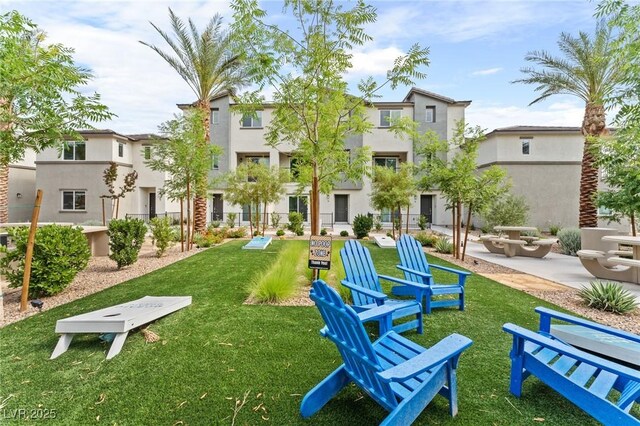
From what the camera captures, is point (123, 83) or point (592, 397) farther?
point (123, 83)

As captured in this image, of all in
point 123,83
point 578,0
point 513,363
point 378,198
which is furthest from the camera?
point 378,198

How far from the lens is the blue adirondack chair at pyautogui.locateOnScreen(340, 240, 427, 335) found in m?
3.86

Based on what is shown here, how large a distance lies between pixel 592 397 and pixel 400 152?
21.8 metres

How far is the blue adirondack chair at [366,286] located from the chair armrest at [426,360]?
49.9 inches

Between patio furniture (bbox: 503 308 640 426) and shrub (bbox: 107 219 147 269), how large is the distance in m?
8.57

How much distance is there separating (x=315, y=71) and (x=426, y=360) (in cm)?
502

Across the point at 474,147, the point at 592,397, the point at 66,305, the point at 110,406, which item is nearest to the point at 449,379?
the point at 592,397

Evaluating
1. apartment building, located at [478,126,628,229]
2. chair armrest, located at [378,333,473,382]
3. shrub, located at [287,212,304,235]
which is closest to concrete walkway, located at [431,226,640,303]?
chair armrest, located at [378,333,473,382]

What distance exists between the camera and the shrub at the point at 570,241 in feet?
37.2

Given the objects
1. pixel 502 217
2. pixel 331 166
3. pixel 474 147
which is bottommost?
pixel 502 217

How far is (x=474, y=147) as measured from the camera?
31.7ft

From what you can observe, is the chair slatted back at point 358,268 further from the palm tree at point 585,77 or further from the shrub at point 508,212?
the shrub at point 508,212

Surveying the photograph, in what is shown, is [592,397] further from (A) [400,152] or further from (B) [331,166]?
(A) [400,152]

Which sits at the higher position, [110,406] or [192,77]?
[192,77]
